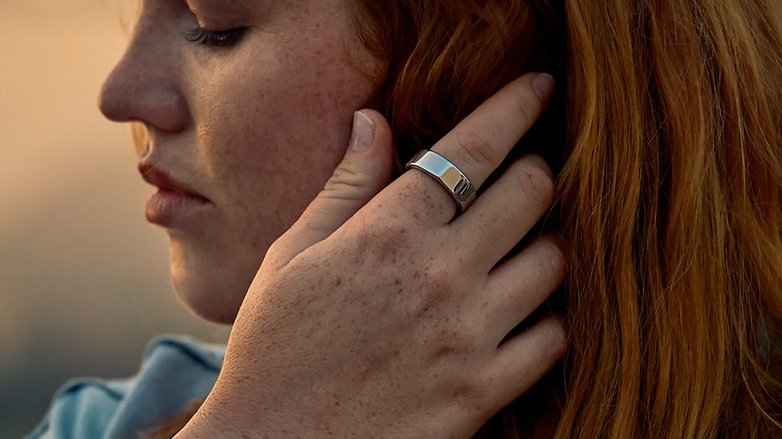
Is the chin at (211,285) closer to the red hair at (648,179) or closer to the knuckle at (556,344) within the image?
the red hair at (648,179)

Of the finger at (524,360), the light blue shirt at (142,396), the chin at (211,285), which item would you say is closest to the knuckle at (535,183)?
the finger at (524,360)

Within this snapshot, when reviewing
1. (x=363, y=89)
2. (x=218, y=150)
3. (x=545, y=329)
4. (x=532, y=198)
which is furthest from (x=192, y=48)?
(x=545, y=329)

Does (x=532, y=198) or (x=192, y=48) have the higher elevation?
(x=192, y=48)

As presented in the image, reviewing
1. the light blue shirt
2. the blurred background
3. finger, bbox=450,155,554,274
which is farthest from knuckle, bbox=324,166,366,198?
the blurred background

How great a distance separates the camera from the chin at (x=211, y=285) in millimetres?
1434

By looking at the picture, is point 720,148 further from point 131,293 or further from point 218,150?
point 131,293

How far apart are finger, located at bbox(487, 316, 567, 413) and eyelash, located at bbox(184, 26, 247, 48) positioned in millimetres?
576

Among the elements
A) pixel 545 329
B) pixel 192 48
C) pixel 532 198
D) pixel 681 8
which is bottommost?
pixel 545 329

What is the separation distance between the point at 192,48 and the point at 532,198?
0.55 meters

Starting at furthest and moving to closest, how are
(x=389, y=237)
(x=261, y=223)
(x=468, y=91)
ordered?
(x=261, y=223)
(x=468, y=91)
(x=389, y=237)

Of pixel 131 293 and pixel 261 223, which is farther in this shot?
pixel 131 293

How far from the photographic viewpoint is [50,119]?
154 inches

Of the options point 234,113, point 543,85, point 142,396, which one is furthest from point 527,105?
point 142,396

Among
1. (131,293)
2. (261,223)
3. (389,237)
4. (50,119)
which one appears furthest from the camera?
(131,293)
